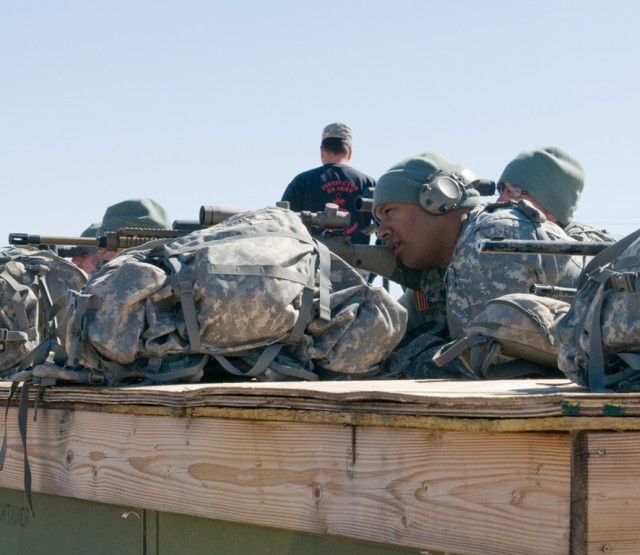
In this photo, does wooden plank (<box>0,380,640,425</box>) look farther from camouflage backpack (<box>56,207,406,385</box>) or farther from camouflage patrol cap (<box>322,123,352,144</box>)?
camouflage patrol cap (<box>322,123,352,144</box>)

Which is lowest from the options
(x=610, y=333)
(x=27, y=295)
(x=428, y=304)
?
(x=27, y=295)

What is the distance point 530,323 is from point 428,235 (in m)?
1.85

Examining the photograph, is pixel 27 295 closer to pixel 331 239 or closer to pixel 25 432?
pixel 331 239

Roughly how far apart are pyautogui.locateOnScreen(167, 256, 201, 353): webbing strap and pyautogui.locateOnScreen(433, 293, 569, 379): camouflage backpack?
92 centimetres

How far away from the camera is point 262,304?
507cm

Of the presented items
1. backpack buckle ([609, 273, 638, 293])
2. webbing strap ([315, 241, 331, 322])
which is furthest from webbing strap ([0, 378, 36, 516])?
backpack buckle ([609, 273, 638, 293])

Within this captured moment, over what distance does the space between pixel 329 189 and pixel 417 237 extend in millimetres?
2496

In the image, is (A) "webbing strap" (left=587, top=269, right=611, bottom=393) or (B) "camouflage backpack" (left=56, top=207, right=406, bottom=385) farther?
(B) "camouflage backpack" (left=56, top=207, right=406, bottom=385)

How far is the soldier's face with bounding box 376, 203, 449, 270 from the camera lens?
21.7 ft

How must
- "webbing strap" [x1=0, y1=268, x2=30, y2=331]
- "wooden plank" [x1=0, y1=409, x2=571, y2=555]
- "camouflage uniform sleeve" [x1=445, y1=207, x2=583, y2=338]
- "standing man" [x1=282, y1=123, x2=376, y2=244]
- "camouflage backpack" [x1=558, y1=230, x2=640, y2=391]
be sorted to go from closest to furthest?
1. "wooden plank" [x1=0, y1=409, x2=571, y2=555]
2. "camouflage backpack" [x1=558, y1=230, x2=640, y2=391]
3. "camouflage uniform sleeve" [x1=445, y1=207, x2=583, y2=338]
4. "webbing strap" [x1=0, y1=268, x2=30, y2=331]
5. "standing man" [x1=282, y1=123, x2=376, y2=244]

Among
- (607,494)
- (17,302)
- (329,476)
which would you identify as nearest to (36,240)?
(17,302)

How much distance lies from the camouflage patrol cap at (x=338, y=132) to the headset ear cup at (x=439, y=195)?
2.89m

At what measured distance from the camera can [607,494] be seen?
9.34 ft

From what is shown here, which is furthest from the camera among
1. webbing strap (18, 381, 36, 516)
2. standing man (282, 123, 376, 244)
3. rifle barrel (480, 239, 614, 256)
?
standing man (282, 123, 376, 244)
